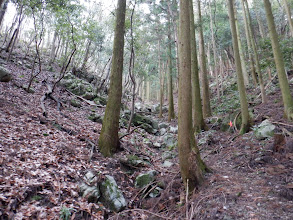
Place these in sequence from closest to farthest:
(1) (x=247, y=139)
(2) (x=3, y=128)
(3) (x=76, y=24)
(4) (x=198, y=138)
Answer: (2) (x=3, y=128), (1) (x=247, y=139), (4) (x=198, y=138), (3) (x=76, y=24)

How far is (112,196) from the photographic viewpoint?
171 inches

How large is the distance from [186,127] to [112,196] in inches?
95.9

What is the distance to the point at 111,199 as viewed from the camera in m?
4.27

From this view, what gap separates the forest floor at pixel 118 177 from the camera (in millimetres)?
3184

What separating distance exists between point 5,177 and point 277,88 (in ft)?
53.6

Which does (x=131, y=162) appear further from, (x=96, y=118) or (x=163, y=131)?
(x=163, y=131)

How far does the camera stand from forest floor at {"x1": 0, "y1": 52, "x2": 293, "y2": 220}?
318cm

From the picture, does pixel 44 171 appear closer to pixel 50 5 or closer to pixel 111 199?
pixel 111 199

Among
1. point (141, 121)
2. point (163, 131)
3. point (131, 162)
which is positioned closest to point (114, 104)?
point (131, 162)

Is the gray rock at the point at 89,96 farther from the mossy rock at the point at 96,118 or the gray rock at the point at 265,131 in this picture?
the gray rock at the point at 265,131

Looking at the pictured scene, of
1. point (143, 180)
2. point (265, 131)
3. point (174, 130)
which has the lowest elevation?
point (143, 180)

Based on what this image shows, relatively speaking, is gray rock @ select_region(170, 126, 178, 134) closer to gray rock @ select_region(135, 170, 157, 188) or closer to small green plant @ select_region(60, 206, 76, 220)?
gray rock @ select_region(135, 170, 157, 188)

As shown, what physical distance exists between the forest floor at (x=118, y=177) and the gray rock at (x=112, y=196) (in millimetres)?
192

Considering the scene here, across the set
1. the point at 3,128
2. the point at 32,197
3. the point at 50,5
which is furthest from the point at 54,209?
the point at 50,5
